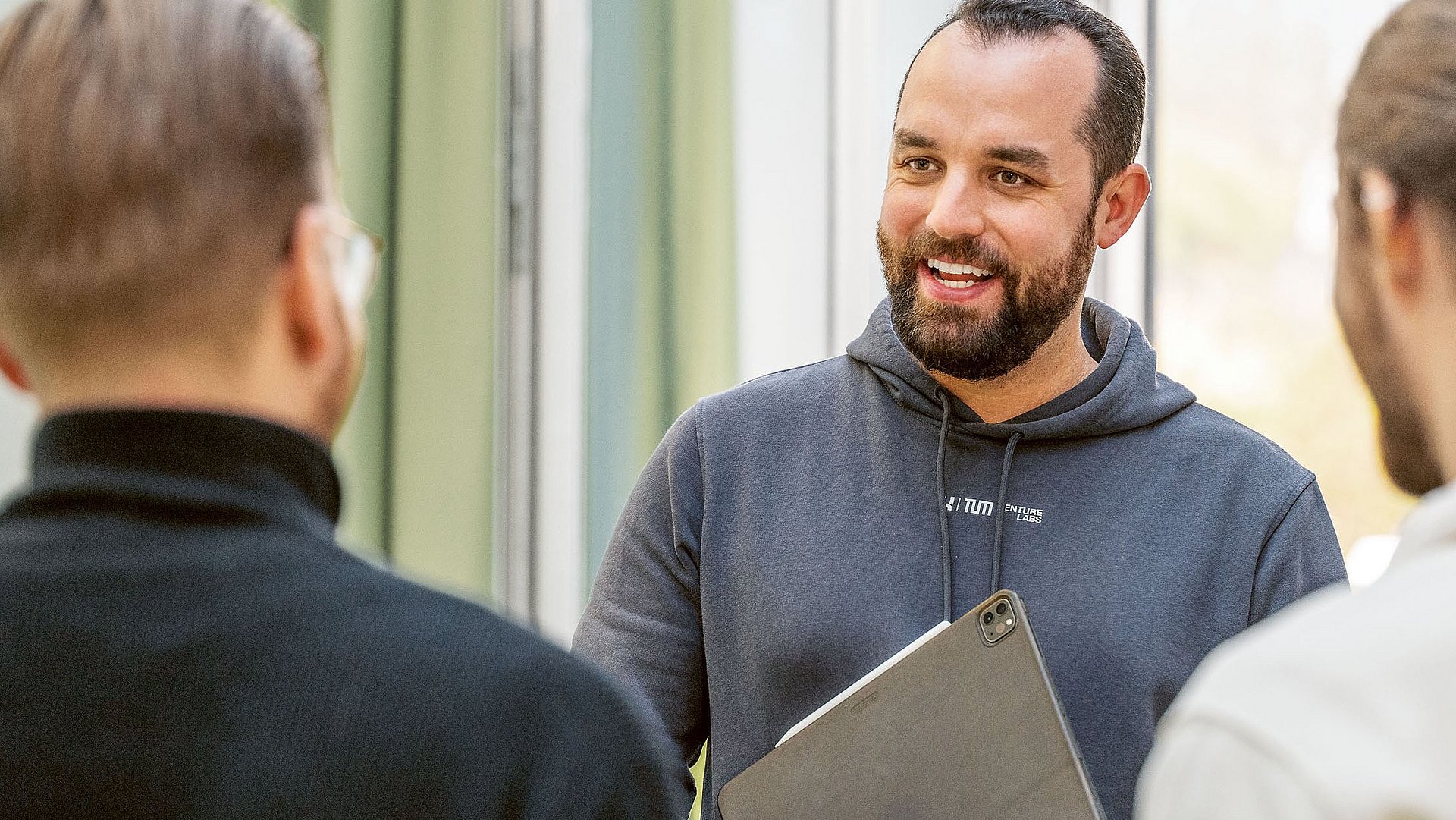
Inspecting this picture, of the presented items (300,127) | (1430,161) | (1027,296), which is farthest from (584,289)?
(1430,161)

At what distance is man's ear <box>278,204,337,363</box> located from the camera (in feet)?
2.09

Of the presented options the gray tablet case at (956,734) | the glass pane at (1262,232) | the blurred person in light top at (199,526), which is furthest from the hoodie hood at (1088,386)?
the blurred person in light top at (199,526)

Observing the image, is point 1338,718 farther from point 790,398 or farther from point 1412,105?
point 790,398

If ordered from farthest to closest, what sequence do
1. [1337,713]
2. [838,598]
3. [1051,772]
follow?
[838,598] → [1051,772] → [1337,713]

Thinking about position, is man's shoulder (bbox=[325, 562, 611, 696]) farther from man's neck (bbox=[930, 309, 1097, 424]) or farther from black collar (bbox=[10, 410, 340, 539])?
man's neck (bbox=[930, 309, 1097, 424])

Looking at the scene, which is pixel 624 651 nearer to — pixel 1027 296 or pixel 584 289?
pixel 1027 296

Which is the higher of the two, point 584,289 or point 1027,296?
point 1027,296

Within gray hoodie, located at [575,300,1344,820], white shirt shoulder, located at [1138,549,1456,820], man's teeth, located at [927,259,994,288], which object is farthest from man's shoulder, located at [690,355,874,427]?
white shirt shoulder, located at [1138,549,1456,820]

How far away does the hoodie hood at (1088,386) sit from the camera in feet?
4.62

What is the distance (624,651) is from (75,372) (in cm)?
82

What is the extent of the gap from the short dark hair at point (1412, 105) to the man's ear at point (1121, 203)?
908 mm

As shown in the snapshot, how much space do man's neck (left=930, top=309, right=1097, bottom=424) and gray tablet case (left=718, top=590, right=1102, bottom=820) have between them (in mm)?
411

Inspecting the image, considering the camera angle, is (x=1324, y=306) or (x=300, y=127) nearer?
(x=300, y=127)

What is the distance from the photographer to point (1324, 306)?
6.70ft
